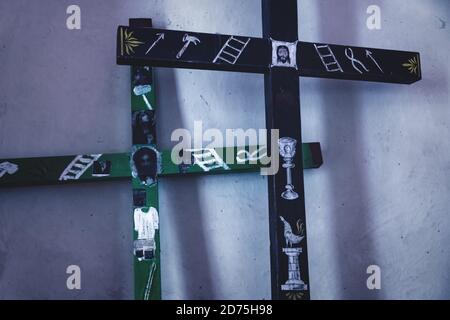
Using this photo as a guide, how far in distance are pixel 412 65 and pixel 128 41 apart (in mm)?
796

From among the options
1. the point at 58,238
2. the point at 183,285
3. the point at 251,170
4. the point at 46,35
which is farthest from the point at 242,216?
the point at 46,35

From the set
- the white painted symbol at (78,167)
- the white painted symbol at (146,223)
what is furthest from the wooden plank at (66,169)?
the white painted symbol at (146,223)

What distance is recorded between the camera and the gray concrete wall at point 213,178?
1315 mm

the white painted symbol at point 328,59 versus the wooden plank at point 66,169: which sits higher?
the white painted symbol at point 328,59

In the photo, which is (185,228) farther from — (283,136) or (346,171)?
(346,171)

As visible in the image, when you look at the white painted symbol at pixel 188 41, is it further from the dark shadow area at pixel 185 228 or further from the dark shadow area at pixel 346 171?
the dark shadow area at pixel 346 171

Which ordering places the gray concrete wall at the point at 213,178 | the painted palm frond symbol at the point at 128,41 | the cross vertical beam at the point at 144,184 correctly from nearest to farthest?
1. the painted palm frond symbol at the point at 128,41
2. the cross vertical beam at the point at 144,184
3. the gray concrete wall at the point at 213,178

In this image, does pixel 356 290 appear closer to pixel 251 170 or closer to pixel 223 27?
pixel 251 170

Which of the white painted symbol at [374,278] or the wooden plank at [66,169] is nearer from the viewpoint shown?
the wooden plank at [66,169]

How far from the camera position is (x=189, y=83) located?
55.7 inches

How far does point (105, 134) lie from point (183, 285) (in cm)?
49

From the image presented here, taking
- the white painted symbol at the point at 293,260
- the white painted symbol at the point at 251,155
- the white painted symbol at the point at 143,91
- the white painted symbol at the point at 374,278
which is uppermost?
the white painted symbol at the point at 143,91

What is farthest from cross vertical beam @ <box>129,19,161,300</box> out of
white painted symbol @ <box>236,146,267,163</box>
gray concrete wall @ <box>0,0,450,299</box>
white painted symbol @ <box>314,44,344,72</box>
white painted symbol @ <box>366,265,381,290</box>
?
white painted symbol @ <box>366,265,381,290</box>

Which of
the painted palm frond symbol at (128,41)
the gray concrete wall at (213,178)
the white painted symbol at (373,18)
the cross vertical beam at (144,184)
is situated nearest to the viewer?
the painted palm frond symbol at (128,41)
